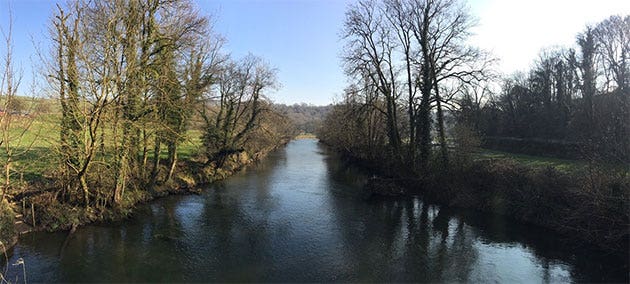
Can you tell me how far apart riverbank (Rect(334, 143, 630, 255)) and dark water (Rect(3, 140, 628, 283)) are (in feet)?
2.60

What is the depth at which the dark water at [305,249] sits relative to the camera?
1062 cm

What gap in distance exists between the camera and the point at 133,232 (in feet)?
46.2

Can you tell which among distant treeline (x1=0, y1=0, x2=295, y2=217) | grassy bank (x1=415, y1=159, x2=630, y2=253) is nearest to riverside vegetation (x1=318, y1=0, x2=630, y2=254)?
grassy bank (x1=415, y1=159, x2=630, y2=253)

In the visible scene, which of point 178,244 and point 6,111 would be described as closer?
point 6,111

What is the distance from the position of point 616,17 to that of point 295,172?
106 feet

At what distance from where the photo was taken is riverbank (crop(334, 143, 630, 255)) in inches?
500

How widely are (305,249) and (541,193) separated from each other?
38.0 ft

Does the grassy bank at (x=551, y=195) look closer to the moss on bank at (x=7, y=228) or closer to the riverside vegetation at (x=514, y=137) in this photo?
the riverside vegetation at (x=514, y=137)

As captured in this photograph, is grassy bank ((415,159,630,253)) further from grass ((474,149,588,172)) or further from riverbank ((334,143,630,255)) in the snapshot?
grass ((474,149,588,172))

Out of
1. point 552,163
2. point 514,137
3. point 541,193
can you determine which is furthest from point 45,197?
point 514,137

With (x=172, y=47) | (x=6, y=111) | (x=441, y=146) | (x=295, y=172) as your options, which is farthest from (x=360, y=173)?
(x=6, y=111)

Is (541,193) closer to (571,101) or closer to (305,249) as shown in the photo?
(305,249)

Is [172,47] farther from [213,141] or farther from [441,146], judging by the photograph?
[441,146]

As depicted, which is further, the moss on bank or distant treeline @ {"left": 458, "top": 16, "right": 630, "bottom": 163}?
distant treeline @ {"left": 458, "top": 16, "right": 630, "bottom": 163}
